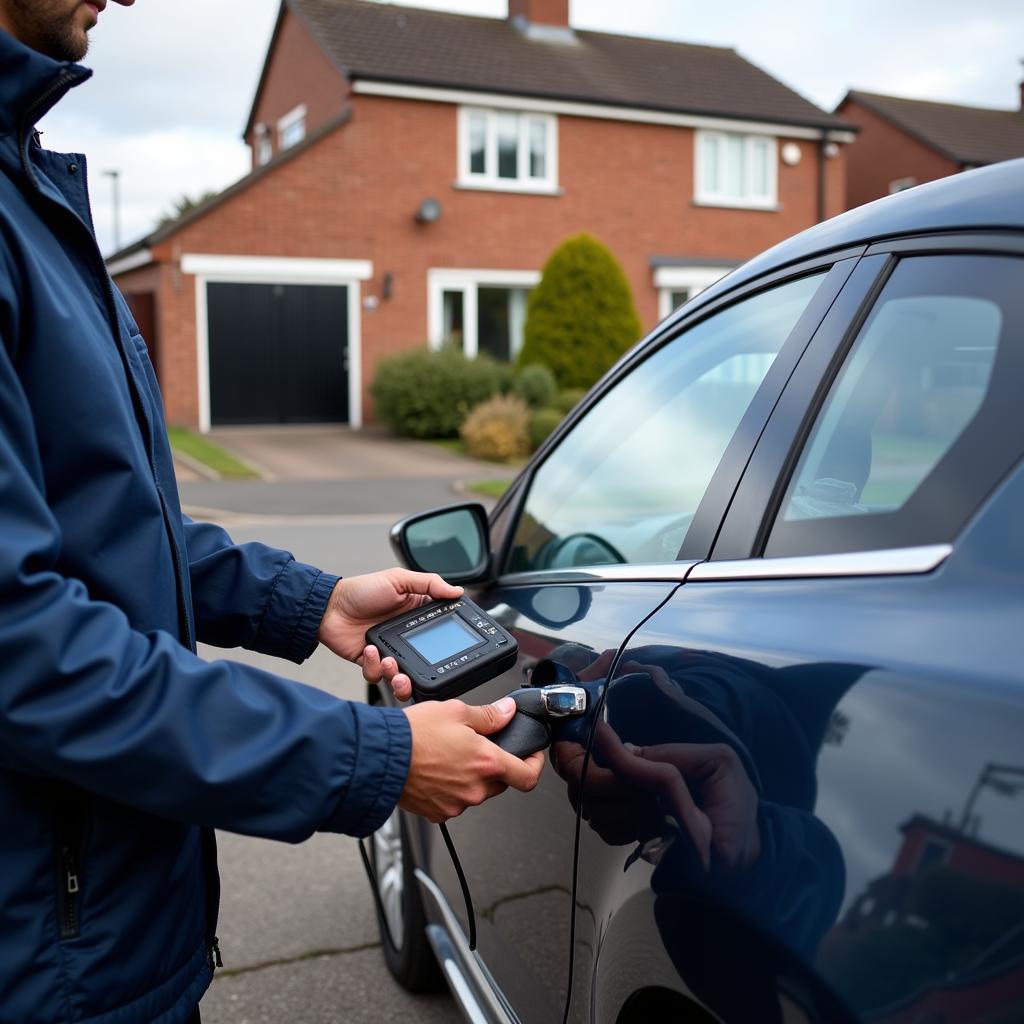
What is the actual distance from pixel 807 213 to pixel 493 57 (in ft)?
23.5

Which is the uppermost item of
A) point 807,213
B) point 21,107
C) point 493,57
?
point 493,57

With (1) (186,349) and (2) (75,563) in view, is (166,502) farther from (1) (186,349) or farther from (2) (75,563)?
(1) (186,349)

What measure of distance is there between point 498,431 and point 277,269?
568cm

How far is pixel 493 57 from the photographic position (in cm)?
2128

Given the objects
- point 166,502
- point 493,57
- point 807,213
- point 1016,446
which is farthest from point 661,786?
point 807,213

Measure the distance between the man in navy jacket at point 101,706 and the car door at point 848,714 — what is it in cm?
26

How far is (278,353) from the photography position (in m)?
19.5

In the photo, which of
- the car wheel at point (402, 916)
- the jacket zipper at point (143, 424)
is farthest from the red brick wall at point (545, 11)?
the jacket zipper at point (143, 424)

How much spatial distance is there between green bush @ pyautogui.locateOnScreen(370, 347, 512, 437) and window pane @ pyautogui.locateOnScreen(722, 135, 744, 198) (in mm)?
7651

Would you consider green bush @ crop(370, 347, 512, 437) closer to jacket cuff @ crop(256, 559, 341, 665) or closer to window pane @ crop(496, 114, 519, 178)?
window pane @ crop(496, 114, 519, 178)

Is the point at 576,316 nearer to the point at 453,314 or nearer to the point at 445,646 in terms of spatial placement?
the point at 453,314

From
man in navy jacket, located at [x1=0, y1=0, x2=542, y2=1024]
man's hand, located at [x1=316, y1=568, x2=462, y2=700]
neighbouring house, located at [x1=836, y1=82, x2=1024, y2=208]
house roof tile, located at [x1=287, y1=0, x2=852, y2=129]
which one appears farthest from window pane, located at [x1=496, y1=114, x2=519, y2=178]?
man in navy jacket, located at [x1=0, y1=0, x2=542, y2=1024]

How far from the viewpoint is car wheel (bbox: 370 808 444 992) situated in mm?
2738

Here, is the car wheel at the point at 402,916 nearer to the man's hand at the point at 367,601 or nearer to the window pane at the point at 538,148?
the man's hand at the point at 367,601
